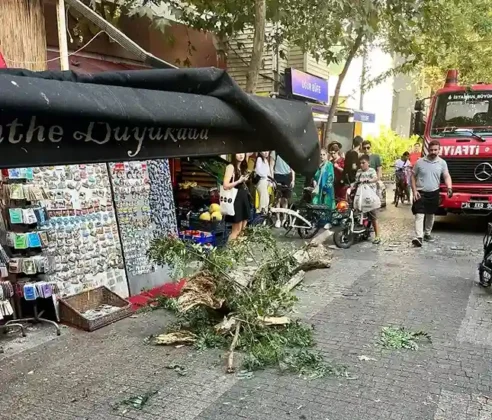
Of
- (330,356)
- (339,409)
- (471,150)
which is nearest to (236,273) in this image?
(330,356)

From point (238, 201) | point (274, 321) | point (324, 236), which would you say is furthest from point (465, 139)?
point (274, 321)

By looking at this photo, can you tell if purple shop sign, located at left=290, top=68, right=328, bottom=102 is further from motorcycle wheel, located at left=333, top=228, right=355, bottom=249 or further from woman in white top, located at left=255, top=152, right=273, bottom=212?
motorcycle wheel, located at left=333, top=228, right=355, bottom=249

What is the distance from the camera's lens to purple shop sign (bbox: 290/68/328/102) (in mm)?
12218

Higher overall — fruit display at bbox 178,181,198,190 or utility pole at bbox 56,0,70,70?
utility pole at bbox 56,0,70,70

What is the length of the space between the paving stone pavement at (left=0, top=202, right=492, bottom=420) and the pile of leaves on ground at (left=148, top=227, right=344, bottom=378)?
185mm

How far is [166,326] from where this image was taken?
530 centimetres

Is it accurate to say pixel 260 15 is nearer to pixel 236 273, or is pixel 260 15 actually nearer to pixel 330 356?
pixel 236 273

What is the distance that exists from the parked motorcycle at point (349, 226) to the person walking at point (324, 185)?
2.43 ft

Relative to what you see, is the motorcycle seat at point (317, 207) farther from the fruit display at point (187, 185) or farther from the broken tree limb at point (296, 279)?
the broken tree limb at point (296, 279)

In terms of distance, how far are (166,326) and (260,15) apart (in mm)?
4084

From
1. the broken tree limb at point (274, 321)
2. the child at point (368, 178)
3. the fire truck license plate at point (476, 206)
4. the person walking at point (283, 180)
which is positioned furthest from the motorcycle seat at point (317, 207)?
the broken tree limb at point (274, 321)

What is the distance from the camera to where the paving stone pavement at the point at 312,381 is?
142 inches

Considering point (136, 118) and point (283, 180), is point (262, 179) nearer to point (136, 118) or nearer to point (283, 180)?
point (283, 180)

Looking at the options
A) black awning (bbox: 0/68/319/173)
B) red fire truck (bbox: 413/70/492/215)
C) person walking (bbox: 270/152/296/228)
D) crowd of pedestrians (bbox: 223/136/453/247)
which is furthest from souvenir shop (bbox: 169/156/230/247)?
black awning (bbox: 0/68/319/173)
